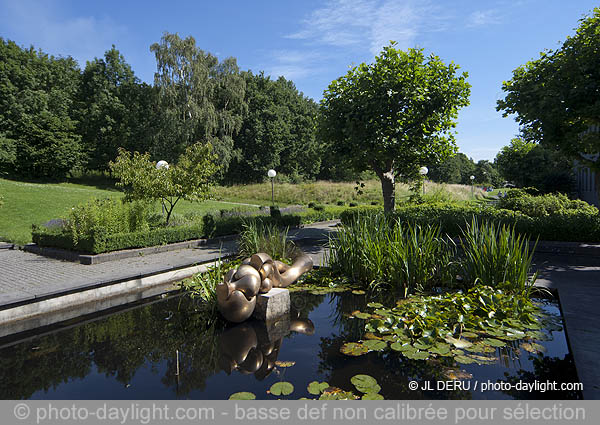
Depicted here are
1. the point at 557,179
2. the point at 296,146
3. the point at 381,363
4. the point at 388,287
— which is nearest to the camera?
the point at 381,363

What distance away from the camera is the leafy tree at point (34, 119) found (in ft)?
97.1

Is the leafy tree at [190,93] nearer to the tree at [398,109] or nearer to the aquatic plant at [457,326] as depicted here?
the tree at [398,109]

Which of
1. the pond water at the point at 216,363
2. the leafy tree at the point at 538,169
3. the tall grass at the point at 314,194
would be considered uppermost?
the leafy tree at the point at 538,169

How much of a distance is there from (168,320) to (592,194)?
22.7 m

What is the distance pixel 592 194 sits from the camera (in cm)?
1930

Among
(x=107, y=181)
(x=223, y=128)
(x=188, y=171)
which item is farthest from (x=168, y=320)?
(x=107, y=181)

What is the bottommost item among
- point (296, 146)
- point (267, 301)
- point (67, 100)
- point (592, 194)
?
point (267, 301)

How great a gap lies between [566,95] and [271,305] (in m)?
8.01

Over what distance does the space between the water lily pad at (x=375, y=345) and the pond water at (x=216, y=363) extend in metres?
0.07

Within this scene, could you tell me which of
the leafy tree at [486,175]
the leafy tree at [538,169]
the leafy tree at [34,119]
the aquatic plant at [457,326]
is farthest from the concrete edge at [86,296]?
the leafy tree at [486,175]

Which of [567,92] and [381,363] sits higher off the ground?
[567,92]

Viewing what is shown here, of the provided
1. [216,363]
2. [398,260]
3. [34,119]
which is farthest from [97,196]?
[216,363]

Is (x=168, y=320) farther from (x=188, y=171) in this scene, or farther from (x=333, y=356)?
(x=188, y=171)
